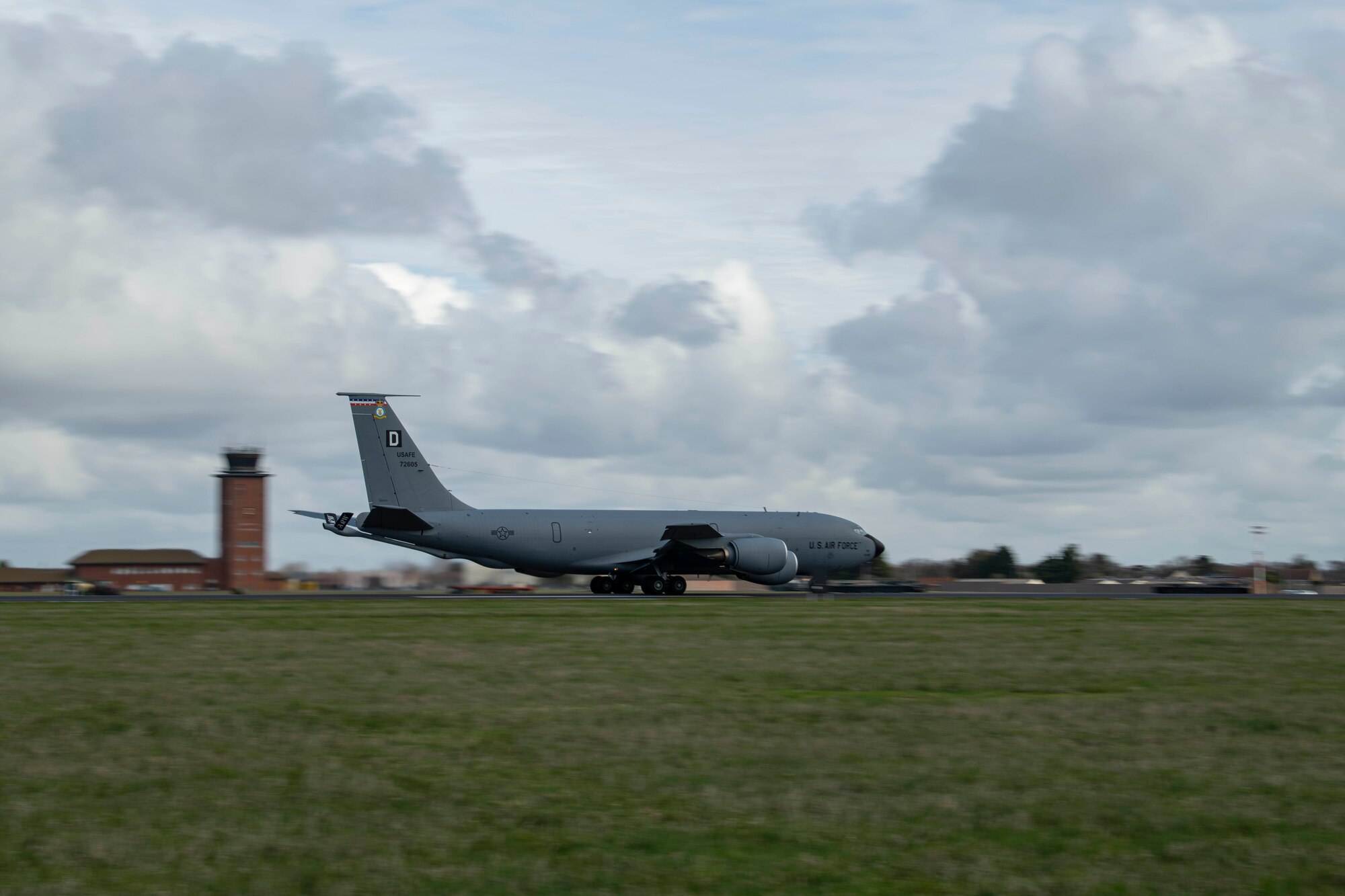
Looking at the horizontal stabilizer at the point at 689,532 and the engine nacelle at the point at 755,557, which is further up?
the horizontal stabilizer at the point at 689,532

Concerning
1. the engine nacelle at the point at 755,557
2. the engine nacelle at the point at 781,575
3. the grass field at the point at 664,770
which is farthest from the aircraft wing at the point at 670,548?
the grass field at the point at 664,770

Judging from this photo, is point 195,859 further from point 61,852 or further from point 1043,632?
point 1043,632

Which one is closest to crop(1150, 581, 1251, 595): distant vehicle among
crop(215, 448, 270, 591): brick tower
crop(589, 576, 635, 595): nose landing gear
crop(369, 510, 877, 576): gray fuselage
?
crop(369, 510, 877, 576): gray fuselage

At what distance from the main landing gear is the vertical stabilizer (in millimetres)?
7575

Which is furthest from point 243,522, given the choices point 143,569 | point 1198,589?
point 1198,589

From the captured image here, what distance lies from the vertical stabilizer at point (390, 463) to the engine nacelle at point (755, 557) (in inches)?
475

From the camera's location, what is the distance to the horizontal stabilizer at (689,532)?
5569cm

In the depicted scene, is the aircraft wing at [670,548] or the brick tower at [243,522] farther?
the brick tower at [243,522]

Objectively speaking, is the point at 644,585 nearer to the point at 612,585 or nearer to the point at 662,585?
the point at 662,585

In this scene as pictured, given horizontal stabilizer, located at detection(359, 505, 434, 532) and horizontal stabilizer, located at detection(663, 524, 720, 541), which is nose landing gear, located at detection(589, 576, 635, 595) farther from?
horizontal stabilizer, located at detection(359, 505, 434, 532)

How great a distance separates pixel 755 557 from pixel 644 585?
5.07 meters

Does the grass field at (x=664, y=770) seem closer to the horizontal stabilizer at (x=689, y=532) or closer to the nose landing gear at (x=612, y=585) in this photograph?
the horizontal stabilizer at (x=689, y=532)

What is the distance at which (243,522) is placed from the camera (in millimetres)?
123688

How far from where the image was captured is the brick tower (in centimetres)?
12225
